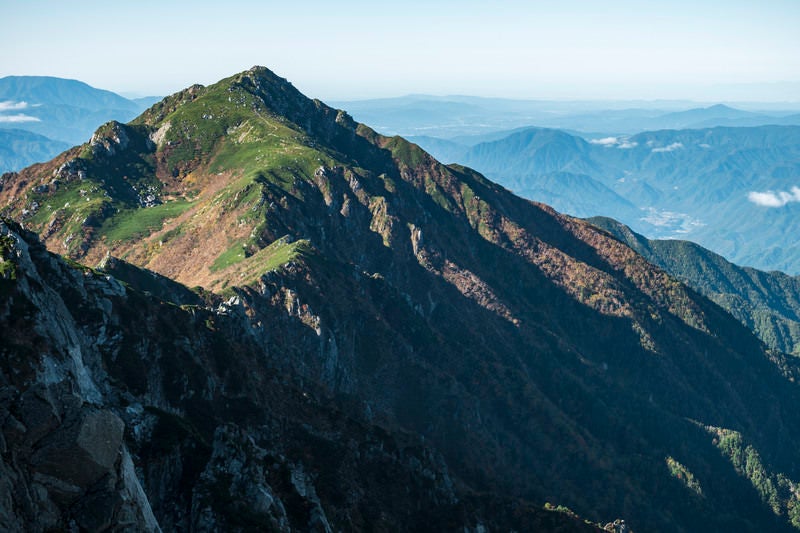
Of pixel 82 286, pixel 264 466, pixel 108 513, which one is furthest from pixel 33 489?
pixel 82 286

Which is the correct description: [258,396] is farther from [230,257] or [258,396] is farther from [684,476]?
[684,476]

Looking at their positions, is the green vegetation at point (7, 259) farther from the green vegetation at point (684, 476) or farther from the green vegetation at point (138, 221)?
the green vegetation at point (684, 476)

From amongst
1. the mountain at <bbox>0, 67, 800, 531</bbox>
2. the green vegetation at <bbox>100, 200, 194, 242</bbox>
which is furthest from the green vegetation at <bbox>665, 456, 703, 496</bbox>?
the green vegetation at <bbox>100, 200, 194, 242</bbox>

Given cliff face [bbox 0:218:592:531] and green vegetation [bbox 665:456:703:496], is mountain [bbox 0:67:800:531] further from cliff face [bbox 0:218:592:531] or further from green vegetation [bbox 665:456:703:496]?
A: green vegetation [bbox 665:456:703:496]

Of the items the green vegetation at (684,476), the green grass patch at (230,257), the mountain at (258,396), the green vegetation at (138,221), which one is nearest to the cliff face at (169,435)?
the mountain at (258,396)

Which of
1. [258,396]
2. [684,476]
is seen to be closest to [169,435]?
[258,396]

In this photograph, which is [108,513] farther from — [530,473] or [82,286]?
[530,473]

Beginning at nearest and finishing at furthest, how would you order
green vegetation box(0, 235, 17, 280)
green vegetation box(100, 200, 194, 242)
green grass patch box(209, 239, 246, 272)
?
1. green vegetation box(0, 235, 17, 280)
2. green grass patch box(209, 239, 246, 272)
3. green vegetation box(100, 200, 194, 242)

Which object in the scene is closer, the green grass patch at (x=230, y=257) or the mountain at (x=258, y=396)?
the mountain at (x=258, y=396)
